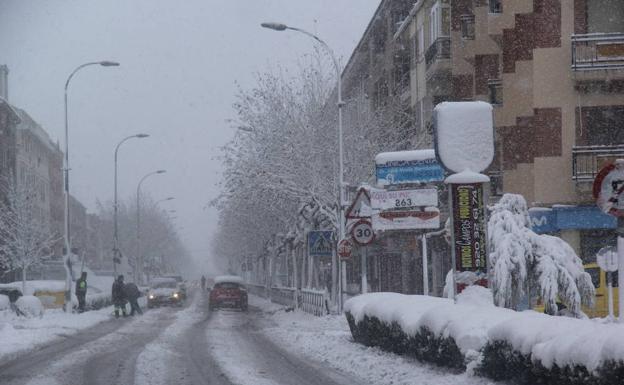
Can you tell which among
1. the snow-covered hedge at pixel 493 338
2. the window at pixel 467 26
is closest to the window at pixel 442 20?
the window at pixel 467 26

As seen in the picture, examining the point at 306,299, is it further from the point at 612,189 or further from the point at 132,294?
the point at 612,189

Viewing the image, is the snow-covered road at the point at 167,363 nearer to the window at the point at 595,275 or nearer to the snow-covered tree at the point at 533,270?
the snow-covered tree at the point at 533,270

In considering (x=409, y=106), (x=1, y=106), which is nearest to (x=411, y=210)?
(x=409, y=106)

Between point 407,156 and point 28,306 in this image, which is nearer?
point 407,156

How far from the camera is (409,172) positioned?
1898 cm

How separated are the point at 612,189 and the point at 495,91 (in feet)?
78.1

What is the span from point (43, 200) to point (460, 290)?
8165cm

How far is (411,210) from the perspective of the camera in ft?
64.0

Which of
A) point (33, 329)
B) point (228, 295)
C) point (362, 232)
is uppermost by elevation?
point (362, 232)

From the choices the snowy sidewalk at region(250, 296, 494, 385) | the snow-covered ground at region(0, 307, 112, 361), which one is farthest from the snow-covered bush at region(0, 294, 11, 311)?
the snowy sidewalk at region(250, 296, 494, 385)

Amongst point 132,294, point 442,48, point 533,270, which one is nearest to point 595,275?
point 533,270

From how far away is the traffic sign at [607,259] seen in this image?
1931 cm

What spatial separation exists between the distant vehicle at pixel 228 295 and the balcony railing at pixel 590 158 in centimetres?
1838

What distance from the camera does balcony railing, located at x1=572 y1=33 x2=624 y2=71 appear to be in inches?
1130
